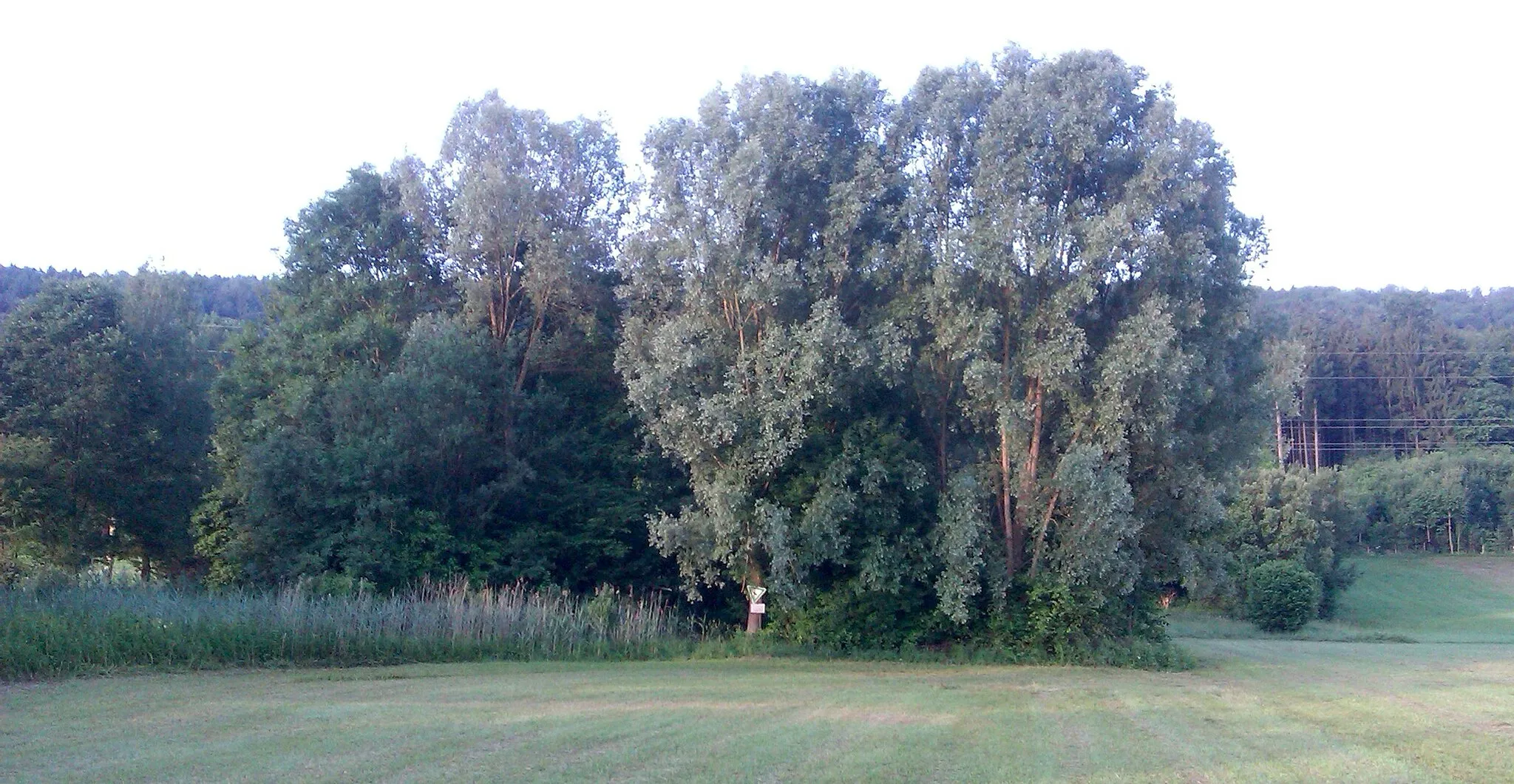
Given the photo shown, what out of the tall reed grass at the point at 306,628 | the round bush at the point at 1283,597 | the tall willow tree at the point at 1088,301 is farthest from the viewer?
the round bush at the point at 1283,597

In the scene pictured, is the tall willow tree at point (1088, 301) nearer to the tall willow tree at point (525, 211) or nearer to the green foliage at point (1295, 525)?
the tall willow tree at point (525, 211)

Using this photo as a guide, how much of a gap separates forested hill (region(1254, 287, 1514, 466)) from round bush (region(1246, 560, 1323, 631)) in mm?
38706

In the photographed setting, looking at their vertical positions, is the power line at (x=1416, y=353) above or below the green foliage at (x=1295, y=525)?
above

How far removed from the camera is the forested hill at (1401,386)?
88.7m

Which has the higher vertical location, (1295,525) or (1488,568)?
(1295,525)

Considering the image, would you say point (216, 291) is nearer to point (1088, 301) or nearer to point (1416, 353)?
point (1088, 301)

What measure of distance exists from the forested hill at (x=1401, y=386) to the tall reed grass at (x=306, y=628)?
74765 mm

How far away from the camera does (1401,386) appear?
92.1m

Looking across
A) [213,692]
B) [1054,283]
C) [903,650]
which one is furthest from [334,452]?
[1054,283]

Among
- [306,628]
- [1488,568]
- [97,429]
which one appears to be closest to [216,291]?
[97,429]

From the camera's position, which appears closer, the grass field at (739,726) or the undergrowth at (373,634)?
the grass field at (739,726)

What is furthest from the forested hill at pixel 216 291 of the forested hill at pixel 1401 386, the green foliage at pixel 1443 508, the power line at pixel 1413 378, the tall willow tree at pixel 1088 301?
the power line at pixel 1413 378

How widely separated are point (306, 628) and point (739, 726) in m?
10.8

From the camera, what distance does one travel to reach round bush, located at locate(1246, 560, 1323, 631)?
49312 mm
